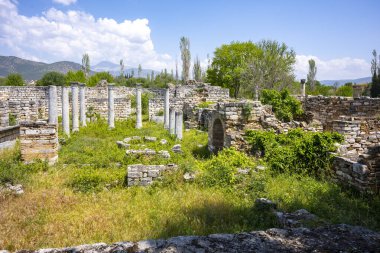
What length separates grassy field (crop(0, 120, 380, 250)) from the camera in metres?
5.34

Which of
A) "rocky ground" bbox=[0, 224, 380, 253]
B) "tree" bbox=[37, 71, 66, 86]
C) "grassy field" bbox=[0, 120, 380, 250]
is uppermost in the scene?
"tree" bbox=[37, 71, 66, 86]

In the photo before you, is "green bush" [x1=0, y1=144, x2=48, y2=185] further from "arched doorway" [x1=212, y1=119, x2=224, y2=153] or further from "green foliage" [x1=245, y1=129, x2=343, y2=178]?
"green foliage" [x1=245, y1=129, x2=343, y2=178]

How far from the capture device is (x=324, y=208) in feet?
20.4

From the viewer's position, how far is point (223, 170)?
817 centimetres

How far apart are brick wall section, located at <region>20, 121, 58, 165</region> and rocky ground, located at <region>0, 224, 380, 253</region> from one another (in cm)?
714

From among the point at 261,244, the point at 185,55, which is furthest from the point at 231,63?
the point at 261,244

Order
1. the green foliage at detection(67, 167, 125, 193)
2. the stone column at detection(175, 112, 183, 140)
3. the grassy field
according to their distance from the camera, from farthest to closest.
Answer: the stone column at detection(175, 112, 183, 140), the green foliage at detection(67, 167, 125, 193), the grassy field

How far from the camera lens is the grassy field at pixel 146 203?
5.34 meters

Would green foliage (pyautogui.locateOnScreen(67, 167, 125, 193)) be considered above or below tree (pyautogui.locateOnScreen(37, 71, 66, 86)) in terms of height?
below

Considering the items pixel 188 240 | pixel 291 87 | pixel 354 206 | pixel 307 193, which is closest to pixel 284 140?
pixel 307 193

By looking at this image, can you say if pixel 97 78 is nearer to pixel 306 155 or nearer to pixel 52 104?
pixel 52 104

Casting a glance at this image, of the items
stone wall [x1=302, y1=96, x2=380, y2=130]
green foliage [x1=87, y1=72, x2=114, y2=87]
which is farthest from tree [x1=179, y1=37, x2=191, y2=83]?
stone wall [x1=302, y1=96, x2=380, y2=130]

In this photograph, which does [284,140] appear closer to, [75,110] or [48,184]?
[48,184]

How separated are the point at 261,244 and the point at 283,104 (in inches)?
539
